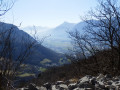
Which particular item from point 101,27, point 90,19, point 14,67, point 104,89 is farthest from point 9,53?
point 90,19

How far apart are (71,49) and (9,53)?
10.3 meters

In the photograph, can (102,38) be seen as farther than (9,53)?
Yes

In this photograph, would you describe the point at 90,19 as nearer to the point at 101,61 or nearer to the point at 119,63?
the point at 101,61

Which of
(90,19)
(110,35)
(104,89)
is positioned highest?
(90,19)

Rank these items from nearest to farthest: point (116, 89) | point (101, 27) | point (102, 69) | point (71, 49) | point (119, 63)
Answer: point (116, 89)
point (119, 63)
point (102, 69)
point (101, 27)
point (71, 49)

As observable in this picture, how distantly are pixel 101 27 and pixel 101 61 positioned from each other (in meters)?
2.63

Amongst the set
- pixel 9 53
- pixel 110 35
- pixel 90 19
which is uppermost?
pixel 90 19

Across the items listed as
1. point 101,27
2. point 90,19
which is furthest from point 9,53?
point 90,19

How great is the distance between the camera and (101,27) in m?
11.7

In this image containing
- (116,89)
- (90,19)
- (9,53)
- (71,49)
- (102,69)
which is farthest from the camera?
(71,49)

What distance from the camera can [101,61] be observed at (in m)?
11.7

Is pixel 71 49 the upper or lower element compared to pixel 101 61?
upper

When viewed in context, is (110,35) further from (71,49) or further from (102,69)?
(71,49)

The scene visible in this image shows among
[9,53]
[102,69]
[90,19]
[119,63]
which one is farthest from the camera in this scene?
[90,19]
